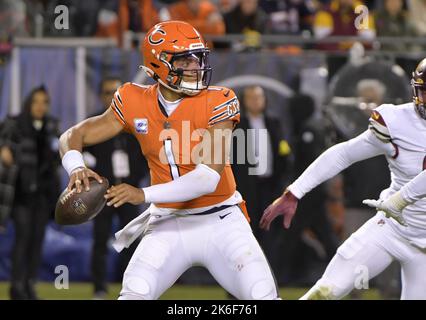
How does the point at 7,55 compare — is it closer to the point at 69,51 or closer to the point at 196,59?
the point at 69,51

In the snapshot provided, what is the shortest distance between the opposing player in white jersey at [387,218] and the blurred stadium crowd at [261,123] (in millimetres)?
3016

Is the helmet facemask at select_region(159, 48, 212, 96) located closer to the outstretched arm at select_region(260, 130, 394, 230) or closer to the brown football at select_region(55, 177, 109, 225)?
the brown football at select_region(55, 177, 109, 225)

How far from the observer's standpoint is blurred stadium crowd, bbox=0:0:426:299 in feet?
30.1

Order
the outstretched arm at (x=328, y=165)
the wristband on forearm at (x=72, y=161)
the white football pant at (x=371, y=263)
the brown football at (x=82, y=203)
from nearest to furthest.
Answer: the brown football at (x=82, y=203) → the wristband on forearm at (x=72, y=161) → the white football pant at (x=371, y=263) → the outstretched arm at (x=328, y=165)

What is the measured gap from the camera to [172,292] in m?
9.59

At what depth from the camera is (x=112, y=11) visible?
1037 centimetres

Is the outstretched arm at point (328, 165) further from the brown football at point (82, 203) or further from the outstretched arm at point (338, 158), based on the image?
the brown football at point (82, 203)

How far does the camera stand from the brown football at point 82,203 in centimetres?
547

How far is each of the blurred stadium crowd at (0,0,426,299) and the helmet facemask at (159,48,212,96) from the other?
3.30 metres

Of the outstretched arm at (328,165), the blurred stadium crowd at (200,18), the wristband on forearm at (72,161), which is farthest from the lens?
the blurred stadium crowd at (200,18)

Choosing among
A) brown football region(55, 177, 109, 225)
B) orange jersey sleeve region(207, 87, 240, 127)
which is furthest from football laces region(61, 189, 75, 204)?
orange jersey sleeve region(207, 87, 240, 127)

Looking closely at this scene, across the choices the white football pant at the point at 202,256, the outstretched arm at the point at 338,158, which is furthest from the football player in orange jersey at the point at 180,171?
the outstretched arm at the point at 338,158
